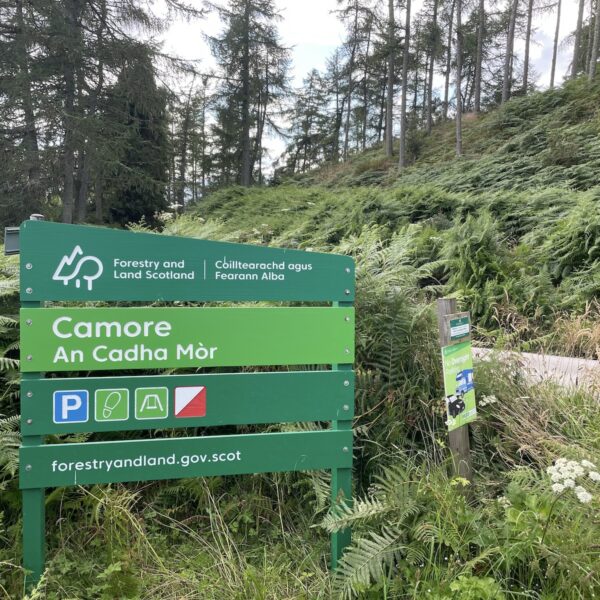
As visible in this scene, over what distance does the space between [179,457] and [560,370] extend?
2.81 m

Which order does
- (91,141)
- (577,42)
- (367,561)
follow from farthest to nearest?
(577,42) < (91,141) < (367,561)

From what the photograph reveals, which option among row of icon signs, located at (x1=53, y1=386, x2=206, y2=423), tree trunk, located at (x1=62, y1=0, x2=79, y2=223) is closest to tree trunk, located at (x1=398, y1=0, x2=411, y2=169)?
tree trunk, located at (x1=62, y1=0, x2=79, y2=223)

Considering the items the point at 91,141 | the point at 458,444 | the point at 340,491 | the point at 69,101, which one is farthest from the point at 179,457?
the point at 69,101

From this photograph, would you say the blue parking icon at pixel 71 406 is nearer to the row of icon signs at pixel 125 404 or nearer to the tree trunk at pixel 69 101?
the row of icon signs at pixel 125 404

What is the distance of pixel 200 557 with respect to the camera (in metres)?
2.17

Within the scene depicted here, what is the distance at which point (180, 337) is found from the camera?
2100 mm

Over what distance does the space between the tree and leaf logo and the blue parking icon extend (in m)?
0.45

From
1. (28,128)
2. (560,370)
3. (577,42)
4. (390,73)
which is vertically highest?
(577,42)

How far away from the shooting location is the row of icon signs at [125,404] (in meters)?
1.98

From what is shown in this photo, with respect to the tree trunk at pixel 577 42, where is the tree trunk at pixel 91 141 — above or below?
below

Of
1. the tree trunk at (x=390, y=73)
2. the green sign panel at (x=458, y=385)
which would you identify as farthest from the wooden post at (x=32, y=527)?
the tree trunk at (x=390, y=73)

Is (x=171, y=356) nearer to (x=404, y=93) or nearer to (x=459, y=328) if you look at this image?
(x=459, y=328)

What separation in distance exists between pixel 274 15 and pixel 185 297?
31757mm

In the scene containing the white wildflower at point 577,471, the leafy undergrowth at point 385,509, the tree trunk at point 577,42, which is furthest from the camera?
the tree trunk at point 577,42
